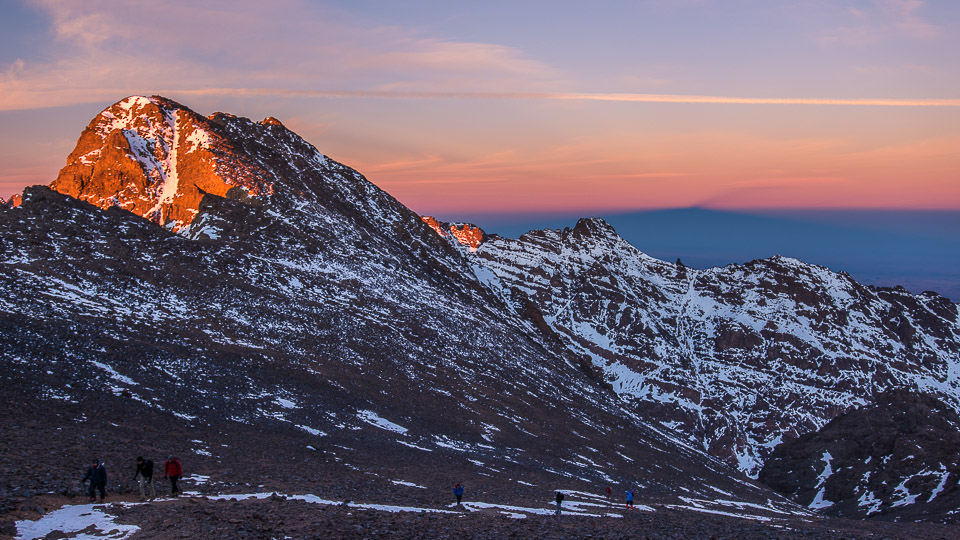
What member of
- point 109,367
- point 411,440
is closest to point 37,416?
point 109,367

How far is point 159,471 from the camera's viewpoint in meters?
37.9

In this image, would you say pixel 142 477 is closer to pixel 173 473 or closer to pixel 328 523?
pixel 173 473

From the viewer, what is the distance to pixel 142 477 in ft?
97.0

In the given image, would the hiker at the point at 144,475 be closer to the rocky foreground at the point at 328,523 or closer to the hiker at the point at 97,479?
the rocky foreground at the point at 328,523

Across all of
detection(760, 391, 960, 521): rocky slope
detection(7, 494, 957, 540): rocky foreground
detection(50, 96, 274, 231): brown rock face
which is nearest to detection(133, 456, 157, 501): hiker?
detection(7, 494, 957, 540): rocky foreground

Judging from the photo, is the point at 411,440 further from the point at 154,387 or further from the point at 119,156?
the point at 119,156

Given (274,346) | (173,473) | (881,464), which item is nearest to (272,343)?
(274,346)

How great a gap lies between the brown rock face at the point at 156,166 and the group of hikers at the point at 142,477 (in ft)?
363

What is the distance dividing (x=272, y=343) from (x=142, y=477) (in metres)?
58.8

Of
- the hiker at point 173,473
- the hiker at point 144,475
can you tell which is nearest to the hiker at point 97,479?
the hiker at point 144,475

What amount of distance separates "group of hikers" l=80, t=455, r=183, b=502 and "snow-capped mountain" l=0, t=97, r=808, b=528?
219 cm

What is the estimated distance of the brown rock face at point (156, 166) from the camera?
140500 millimetres

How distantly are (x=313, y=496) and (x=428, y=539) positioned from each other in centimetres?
1107

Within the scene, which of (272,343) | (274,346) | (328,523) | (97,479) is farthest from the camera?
(272,343)
